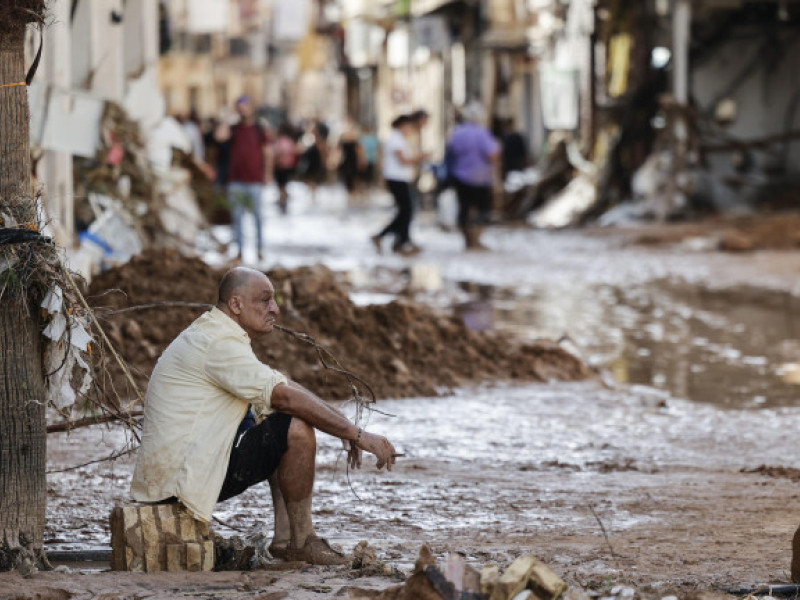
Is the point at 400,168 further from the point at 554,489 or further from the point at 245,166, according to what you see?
the point at 554,489

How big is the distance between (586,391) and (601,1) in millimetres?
19786

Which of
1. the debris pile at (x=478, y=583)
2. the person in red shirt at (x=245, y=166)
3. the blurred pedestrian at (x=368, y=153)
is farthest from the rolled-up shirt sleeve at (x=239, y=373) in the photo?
the blurred pedestrian at (x=368, y=153)

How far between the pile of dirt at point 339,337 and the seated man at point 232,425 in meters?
4.16

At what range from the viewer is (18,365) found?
5621 mm

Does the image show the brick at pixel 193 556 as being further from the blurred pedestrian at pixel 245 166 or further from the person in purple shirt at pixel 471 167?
the person in purple shirt at pixel 471 167

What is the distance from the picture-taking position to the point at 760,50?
28.0 metres

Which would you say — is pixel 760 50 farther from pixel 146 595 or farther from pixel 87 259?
pixel 146 595

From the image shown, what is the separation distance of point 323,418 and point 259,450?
0.95ft

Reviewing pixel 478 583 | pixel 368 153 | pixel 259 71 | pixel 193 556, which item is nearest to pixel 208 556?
pixel 193 556

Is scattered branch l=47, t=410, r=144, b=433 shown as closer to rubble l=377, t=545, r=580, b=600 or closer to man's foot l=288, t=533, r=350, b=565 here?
man's foot l=288, t=533, r=350, b=565

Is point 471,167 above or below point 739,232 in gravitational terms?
above

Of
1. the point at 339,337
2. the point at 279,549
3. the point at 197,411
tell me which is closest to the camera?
the point at 197,411

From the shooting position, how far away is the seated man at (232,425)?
18.7 feet

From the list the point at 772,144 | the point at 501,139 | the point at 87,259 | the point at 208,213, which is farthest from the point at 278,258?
the point at 501,139
